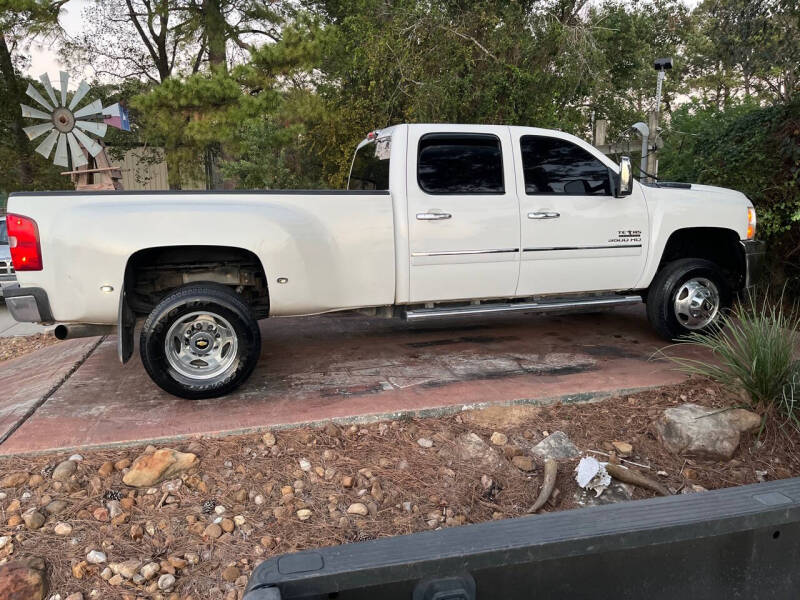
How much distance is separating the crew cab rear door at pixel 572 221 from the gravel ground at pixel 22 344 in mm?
5933

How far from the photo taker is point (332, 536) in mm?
3068

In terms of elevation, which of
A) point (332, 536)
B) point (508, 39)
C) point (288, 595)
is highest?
point (508, 39)

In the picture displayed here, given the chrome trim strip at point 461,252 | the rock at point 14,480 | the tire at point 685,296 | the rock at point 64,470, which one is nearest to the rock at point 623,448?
the chrome trim strip at point 461,252

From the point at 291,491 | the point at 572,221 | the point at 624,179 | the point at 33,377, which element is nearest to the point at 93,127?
the point at 33,377

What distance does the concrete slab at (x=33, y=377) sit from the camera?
421 cm

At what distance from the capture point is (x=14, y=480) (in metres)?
3.35

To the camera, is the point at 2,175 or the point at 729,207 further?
the point at 2,175

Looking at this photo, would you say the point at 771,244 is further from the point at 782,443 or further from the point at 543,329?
the point at 782,443

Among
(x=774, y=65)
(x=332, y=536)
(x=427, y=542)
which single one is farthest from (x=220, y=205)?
(x=774, y=65)

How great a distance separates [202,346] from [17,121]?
16.5 m

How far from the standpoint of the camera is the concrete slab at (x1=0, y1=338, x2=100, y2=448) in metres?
4.21

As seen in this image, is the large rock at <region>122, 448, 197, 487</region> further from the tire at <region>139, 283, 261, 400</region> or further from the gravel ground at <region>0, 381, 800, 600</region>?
the tire at <region>139, 283, 261, 400</region>

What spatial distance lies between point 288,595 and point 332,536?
1.59 metres

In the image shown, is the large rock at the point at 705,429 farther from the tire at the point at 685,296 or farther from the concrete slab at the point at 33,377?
the concrete slab at the point at 33,377
